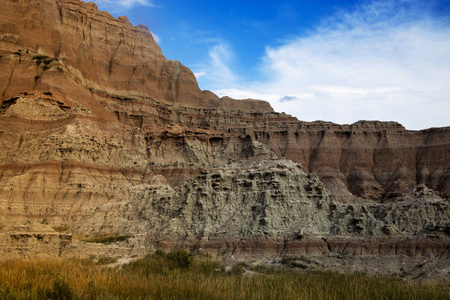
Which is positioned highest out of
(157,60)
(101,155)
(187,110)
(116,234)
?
(157,60)

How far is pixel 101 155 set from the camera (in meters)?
57.8

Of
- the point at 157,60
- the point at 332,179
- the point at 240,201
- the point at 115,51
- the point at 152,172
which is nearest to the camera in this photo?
the point at 240,201

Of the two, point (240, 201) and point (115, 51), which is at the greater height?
point (115, 51)

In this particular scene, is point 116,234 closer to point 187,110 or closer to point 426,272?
point 426,272

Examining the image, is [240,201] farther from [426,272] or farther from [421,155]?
[421,155]

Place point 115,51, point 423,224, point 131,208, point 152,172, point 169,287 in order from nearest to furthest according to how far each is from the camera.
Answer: point 169,287 < point 423,224 < point 131,208 < point 152,172 < point 115,51

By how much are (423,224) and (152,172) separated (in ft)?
134

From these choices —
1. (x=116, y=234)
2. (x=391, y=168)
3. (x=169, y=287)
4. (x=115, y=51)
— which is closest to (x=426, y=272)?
(x=169, y=287)

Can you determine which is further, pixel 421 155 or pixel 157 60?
pixel 157 60

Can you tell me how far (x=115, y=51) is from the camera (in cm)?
8381

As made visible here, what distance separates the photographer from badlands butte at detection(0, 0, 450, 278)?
31.9 m

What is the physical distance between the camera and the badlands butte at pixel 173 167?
31.9 meters

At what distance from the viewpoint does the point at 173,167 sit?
6338cm

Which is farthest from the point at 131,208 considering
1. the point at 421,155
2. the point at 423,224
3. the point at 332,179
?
the point at 421,155
